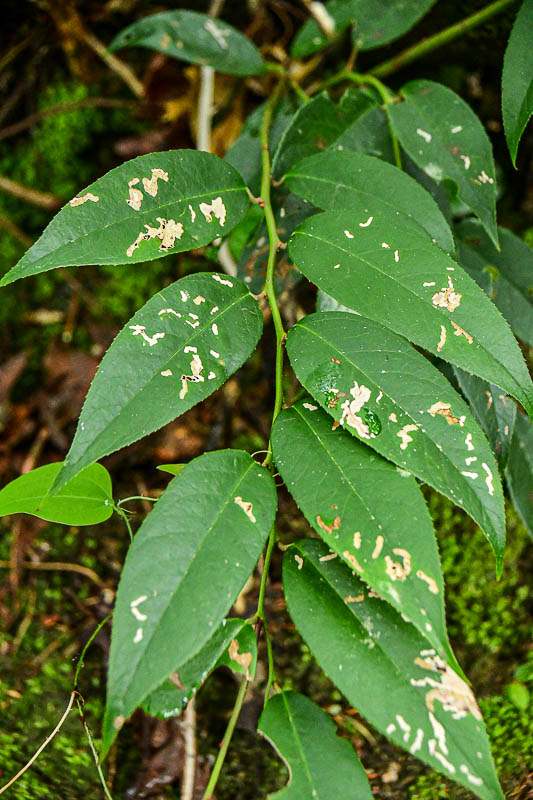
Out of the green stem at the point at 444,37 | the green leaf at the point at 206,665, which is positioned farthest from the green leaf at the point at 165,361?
the green stem at the point at 444,37

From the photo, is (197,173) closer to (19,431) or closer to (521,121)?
(521,121)

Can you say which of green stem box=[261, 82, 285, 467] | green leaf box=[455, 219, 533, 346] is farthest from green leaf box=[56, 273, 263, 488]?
green leaf box=[455, 219, 533, 346]

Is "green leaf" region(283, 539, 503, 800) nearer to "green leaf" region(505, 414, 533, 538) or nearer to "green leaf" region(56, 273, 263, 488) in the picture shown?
"green leaf" region(56, 273, 263, 488)

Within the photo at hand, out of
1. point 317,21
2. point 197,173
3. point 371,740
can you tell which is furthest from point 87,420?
point 317,21

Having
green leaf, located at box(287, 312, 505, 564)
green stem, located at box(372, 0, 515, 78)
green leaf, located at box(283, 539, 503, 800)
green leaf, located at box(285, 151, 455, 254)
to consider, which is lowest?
green leaf, located at box(283, 539, 503, 800)

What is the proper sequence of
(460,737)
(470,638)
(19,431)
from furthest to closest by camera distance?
(19,431) → (470,638) → (460,737)

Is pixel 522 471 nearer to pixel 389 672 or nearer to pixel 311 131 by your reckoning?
pixel 389 672
